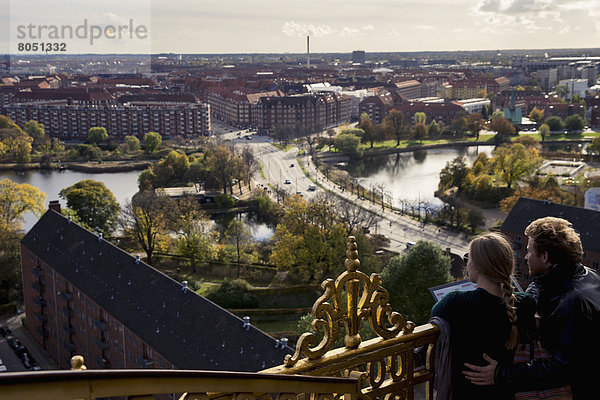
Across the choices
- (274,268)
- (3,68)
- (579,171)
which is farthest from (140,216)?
(3,68)

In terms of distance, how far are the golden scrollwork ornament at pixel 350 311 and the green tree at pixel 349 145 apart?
35.0 metres

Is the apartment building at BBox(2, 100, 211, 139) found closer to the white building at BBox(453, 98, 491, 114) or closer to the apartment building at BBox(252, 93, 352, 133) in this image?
the apartment building at BBox(252, 93, 352, 133)

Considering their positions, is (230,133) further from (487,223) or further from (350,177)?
(487,223)

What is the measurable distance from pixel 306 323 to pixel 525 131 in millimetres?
39843

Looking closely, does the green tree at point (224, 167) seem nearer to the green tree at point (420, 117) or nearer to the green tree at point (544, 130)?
the green tree at point (420, 117)

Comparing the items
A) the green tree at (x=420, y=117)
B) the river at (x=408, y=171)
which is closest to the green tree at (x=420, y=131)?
the river at (x=408, y=171)

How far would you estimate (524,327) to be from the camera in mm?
1850

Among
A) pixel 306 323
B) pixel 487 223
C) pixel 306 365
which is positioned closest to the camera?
pixel 306 365

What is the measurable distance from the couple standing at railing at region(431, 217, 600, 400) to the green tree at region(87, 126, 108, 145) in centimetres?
4024

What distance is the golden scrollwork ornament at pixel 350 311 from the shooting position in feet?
5.70

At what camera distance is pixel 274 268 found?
56.5 feet

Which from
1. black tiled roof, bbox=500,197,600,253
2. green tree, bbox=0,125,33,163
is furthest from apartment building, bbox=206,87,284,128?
black tiled roof, bbox=500,197,600,253

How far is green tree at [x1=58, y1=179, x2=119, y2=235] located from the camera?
20.8 metres

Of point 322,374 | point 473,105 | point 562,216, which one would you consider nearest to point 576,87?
point 473,105
